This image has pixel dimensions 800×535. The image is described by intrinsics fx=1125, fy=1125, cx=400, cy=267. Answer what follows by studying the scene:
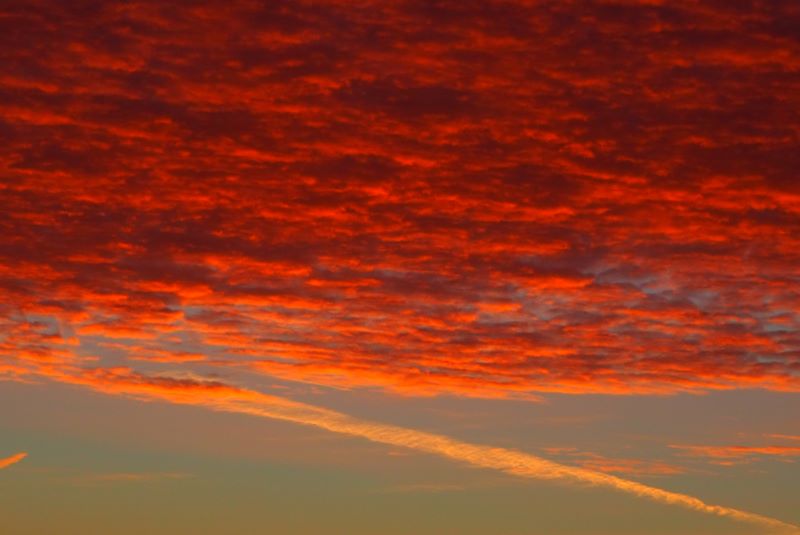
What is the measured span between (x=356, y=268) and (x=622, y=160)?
489 inches

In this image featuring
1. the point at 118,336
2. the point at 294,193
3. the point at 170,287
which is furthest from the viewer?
the point at 118,336

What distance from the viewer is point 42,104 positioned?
3058cm

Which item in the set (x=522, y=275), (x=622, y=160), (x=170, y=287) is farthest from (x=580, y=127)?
(x=170, y=287)

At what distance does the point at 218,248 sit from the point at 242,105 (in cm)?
1021

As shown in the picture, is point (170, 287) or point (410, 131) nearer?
point (410, 131)

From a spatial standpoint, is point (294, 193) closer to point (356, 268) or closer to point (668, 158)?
point (356, 268)

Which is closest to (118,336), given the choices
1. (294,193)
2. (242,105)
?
(294,193)

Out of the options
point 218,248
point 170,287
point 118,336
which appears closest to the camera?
point 218,248

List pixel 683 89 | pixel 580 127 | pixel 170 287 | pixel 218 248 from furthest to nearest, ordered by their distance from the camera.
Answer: pixel 170 287, pixel 218 248, pixel 580 127, pixel 683 89

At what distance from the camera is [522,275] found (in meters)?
40.6

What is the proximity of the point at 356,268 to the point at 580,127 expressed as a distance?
13223 mm

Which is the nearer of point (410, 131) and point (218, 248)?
point (410, 131)

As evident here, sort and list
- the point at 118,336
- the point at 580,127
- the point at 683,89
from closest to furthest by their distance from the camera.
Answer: the point at 683,89, the point at 580,127, the point at 118,336

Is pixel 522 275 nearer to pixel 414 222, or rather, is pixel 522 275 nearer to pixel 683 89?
pixel 414 222
